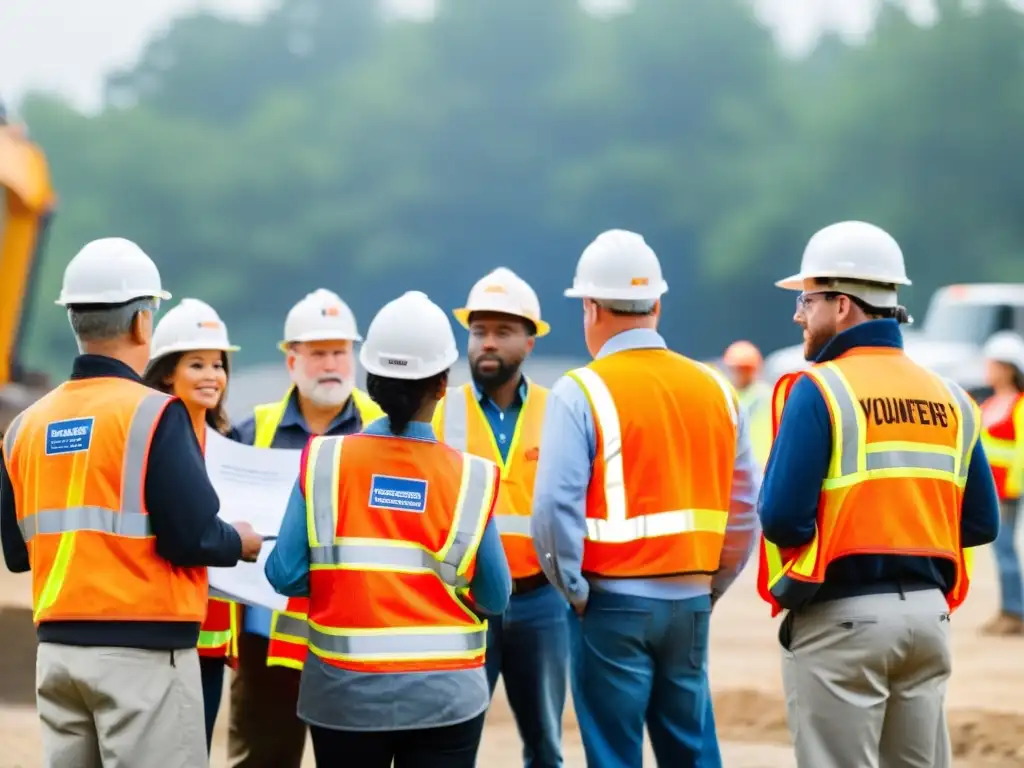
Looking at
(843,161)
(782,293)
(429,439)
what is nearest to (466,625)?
(429,439)

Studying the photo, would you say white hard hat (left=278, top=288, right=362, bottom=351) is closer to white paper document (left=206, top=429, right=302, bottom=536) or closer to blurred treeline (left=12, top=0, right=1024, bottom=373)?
white paper document (left=206, top=429, right=302, bottom=536)

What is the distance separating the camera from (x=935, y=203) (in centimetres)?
4934

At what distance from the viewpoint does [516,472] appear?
592 centimetres

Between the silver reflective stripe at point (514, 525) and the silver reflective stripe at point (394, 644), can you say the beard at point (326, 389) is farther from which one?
the silver reflective stripe at point (394, 644)

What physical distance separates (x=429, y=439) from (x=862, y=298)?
140 cm

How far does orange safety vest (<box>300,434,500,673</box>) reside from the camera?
414 cm

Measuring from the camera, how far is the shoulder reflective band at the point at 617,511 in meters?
4.99

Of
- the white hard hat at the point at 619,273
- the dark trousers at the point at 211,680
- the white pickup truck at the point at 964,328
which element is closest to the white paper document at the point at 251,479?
the dark trousers at the point at 211,680

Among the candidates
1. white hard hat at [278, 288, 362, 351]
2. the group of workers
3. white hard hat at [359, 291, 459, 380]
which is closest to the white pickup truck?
white hard hat at [278, 288, 362, 351]

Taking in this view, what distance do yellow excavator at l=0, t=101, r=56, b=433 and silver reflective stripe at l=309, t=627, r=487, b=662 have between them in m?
14.6

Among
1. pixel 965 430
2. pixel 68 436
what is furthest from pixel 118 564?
pixel 965 430

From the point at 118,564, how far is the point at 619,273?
1975 millimetres

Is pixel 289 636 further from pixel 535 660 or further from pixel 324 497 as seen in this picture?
pixel 324 497

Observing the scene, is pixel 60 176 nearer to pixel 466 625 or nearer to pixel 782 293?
pixel 782 293
